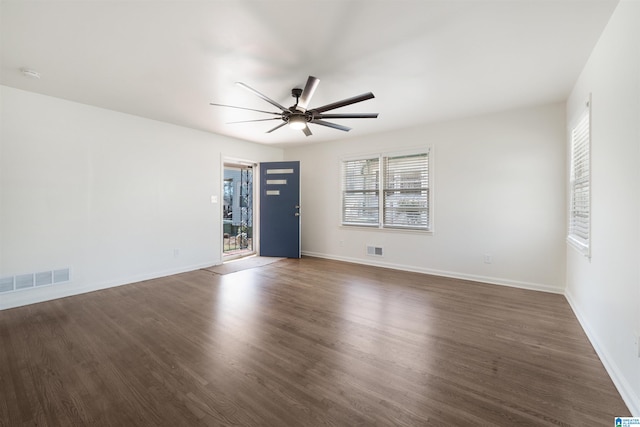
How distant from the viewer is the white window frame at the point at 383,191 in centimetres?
465

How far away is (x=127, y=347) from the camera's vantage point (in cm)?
230

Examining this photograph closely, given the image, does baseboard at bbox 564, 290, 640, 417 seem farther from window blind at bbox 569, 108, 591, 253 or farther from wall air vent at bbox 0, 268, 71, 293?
wall air vent at bbox 0, 268, 71, 293

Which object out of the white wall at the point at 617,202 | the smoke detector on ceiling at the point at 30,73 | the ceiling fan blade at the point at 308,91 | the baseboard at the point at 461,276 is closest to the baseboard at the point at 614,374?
the white wall at the point at 617,202

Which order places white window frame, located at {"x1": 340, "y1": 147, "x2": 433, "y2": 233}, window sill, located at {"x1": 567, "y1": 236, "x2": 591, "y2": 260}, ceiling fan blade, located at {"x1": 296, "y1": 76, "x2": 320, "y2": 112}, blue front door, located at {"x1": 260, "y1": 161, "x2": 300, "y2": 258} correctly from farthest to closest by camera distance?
1. blue front door, located at {"x1": 260, "y1": 161, "x2": 300, "y2": 258}
2. white window frame, located at {"x1": 340, "y1": 147, "x2": 433, "y2": 233}
3. window sill, located at {"x1": 567, "y1": 236, "x2": 591, "y2": 260}
4. ceiling fan blade, located at {"x1": 296, "y1": 76, "x2": 320, "y2": 112}

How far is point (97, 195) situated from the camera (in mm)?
3799

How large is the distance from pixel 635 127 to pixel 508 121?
8.65 ft

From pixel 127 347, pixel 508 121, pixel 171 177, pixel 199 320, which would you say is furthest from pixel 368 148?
pixel 127 347

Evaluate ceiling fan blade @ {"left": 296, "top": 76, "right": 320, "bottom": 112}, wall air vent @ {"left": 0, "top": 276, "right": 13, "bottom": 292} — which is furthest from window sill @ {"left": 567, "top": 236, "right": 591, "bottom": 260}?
wall air vent @ {"left": 0, "top": 276, "right": 13, "bottom": 292}

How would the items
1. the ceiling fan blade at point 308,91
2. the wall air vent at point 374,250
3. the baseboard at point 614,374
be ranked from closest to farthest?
the baseboard at point 614,374
the ceiling fan blade at point 308,91
the wall air vent at point 374,250

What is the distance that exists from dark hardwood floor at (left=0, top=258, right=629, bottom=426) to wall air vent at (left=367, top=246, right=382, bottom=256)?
1.71 meters

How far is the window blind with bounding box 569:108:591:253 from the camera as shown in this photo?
265 centimetres

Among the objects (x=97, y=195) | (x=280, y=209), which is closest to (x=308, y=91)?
(x=97, y=195)

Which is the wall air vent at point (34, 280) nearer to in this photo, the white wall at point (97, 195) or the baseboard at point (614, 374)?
the white wall at point (97, 195)

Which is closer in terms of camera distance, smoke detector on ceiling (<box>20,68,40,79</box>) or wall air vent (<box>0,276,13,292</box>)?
smoke detector on ceiling (<box>20,68,40,79</box>)
